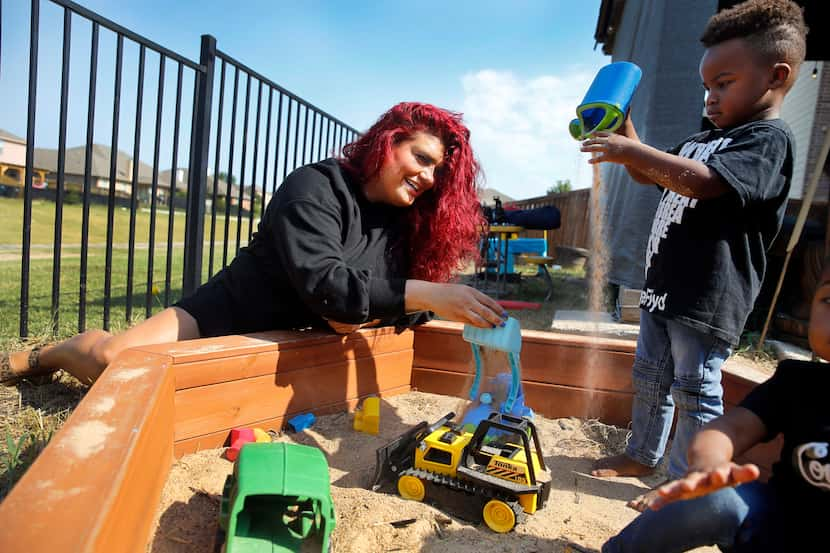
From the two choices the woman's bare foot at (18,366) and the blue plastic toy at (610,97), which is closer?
the blue plastic toy at (610,97)

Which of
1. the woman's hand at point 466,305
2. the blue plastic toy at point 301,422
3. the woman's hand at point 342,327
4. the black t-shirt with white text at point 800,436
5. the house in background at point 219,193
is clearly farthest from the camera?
the house in background at point 219,193

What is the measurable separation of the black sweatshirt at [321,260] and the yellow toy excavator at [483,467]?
43 centimetres

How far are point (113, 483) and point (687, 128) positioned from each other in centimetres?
385

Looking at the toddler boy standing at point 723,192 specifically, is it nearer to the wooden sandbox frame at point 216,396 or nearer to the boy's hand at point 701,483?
the wooden sandbox frame at point 216,396

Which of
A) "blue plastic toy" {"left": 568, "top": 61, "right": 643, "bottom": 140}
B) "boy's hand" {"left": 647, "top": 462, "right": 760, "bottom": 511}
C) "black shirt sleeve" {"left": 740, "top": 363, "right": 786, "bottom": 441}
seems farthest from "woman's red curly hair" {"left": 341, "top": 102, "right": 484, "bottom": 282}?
"boy's hand" {"left": 647, "top": 462, "right": 760, "bottom": 511}

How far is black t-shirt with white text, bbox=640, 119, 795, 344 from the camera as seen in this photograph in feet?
4.48

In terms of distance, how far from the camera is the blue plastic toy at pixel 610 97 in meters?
1.71

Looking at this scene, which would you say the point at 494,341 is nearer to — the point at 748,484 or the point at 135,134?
the point at 748,484

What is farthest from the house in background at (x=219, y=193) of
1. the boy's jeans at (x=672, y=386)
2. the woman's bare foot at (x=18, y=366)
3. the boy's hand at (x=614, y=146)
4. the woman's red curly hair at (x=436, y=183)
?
the boy's jeans at (x=672, y=386)

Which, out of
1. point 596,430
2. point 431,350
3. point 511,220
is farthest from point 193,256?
point 511,220

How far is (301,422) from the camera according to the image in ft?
5.73

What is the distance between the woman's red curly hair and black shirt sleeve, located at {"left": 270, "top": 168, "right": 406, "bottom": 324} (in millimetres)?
A: 348

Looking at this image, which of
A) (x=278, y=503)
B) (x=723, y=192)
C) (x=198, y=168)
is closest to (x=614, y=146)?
(x=723, y=192)

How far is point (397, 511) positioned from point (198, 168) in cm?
234
